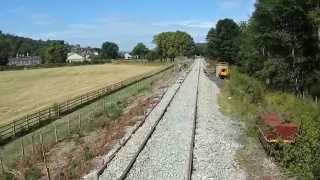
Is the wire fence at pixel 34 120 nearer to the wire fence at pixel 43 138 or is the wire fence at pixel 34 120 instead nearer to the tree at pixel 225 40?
the wire fence at pixel 43 138

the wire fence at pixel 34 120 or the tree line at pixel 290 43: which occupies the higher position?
the tree line at pixel 290 43

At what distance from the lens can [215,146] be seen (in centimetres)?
2175

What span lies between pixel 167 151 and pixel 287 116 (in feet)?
26.0

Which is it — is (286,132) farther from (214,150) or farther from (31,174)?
(31,174)

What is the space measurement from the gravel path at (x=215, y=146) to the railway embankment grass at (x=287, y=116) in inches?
38.8

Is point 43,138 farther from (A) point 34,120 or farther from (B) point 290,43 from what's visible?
(B) point 290,43

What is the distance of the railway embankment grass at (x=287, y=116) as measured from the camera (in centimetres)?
1589

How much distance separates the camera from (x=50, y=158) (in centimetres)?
2275

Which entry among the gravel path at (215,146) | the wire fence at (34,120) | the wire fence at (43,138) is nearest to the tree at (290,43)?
the gravel path at (215,146)

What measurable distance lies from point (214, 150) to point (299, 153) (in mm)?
4687

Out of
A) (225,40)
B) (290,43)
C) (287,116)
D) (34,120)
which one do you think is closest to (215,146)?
(287,116)

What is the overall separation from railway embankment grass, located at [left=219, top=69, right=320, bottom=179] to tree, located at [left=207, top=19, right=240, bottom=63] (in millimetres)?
71777

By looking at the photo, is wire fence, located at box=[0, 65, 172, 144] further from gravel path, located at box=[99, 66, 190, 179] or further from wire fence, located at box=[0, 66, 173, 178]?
gravel path, located at box=[99, 66, 190, 179]

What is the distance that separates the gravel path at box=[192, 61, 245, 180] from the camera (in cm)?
1750
